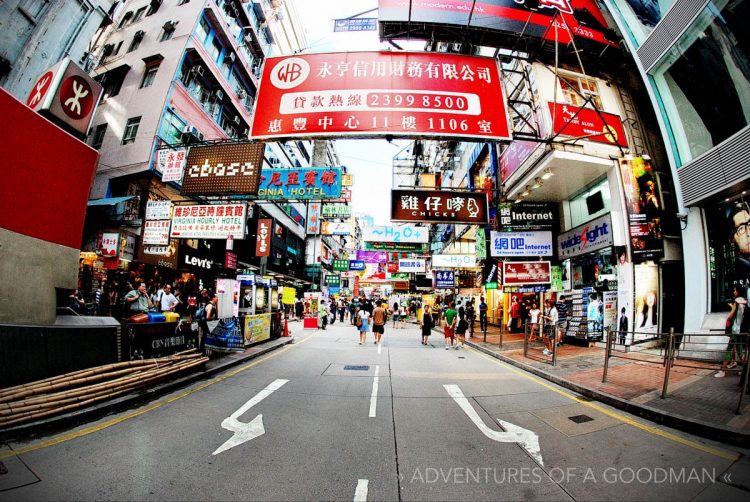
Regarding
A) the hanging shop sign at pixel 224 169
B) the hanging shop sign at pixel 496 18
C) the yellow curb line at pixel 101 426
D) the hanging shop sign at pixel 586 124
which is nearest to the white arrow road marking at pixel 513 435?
the yellow curb line at pixel 101 426

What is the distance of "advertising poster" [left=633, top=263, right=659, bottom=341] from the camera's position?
435 inches

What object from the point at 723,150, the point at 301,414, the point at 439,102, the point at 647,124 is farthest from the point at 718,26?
the point at 301,414

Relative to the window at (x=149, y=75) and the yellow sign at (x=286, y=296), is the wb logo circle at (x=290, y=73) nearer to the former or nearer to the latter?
the window at (x=149, y=75)

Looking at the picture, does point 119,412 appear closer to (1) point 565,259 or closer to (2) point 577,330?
(2) point 577,330

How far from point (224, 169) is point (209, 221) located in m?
1.87

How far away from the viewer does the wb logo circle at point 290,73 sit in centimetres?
634

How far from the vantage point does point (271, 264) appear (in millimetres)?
29000

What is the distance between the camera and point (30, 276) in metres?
5.55

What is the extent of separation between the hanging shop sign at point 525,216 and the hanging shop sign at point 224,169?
1074 cm

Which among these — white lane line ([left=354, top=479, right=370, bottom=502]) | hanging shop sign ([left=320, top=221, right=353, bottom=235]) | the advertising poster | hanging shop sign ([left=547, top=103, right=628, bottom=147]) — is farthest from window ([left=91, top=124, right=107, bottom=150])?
the advertising poster

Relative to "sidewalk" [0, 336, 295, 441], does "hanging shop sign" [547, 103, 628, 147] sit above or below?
above

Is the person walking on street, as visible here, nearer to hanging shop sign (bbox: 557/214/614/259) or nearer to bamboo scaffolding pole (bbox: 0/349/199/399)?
bamboo scaffolding pole (bbox: 0/349/199/399)

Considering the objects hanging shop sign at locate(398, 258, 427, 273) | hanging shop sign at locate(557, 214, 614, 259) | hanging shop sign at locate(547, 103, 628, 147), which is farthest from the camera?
hanging shop sign at locate(398, 258, 427, 273)

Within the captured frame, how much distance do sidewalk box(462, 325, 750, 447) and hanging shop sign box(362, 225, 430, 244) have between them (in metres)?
15.8
